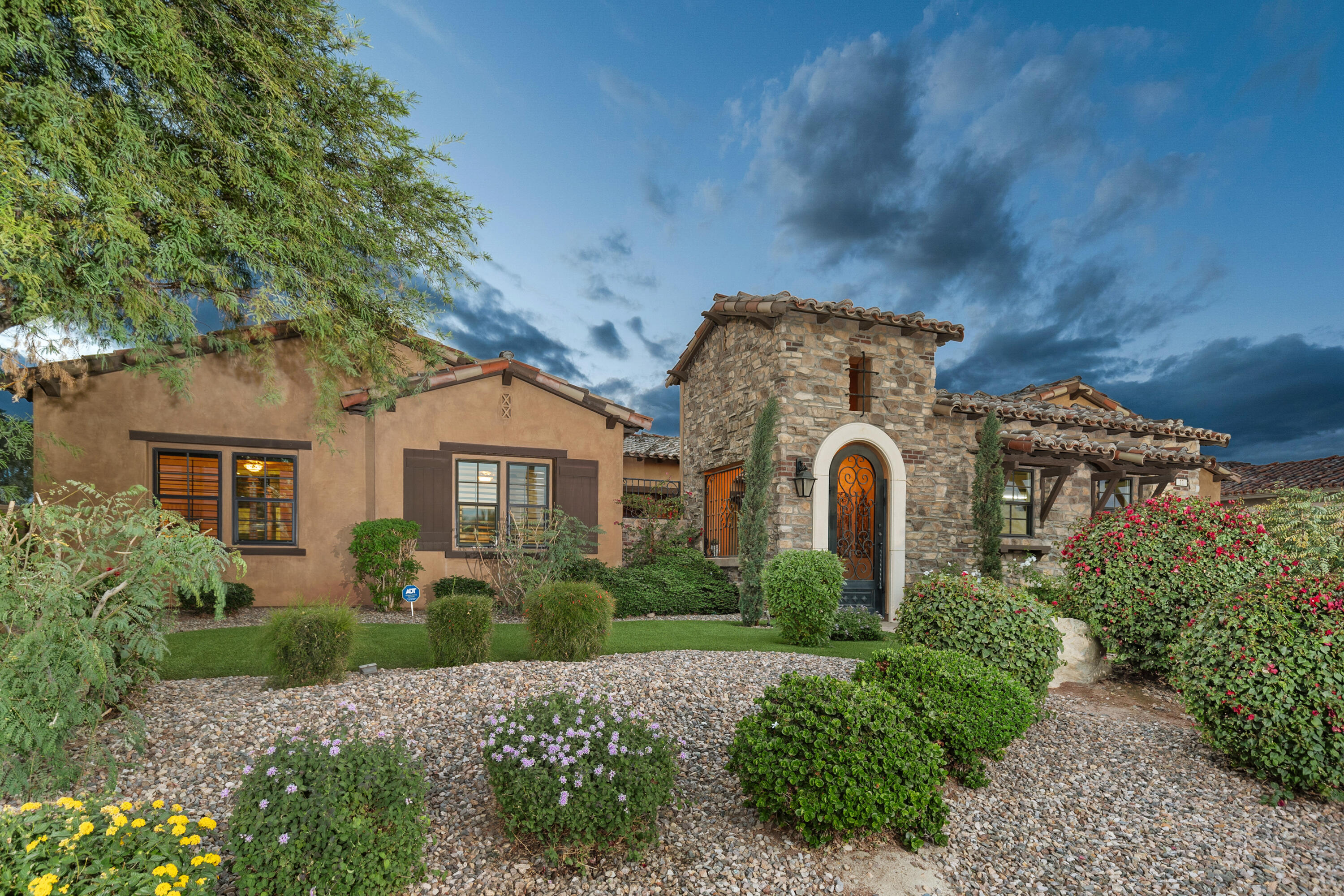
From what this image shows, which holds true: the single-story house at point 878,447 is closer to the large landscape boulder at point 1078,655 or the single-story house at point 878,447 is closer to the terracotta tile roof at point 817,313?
the terracotta tile roof at point 817,313

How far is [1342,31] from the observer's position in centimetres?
634

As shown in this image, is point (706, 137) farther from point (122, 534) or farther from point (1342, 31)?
point (122, 534)

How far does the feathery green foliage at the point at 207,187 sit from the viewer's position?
4.59m

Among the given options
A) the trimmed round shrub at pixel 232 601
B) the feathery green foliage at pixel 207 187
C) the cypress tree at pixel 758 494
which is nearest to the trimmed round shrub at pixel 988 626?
the cypress tree at pixel 758 494

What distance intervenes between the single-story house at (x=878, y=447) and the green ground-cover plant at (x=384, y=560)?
17.8ft

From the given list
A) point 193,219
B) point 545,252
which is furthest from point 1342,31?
point 193,219

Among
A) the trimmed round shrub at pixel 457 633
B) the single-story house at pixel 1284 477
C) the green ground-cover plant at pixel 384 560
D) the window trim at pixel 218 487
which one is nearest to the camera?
the trimmed round shrub at pixel 457 633

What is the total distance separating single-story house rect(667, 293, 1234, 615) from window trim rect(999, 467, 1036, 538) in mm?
30

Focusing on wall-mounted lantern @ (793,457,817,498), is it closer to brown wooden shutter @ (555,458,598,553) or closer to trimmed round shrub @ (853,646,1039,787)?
brown wooden shutter @ (555,458,598,553)

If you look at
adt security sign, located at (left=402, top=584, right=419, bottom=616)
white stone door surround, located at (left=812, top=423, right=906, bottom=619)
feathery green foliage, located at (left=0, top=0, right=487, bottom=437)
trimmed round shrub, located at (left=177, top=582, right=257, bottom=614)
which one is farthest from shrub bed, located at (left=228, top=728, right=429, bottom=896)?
white stone door surround, located at (left=812, top=423, right=906, bottom=619)

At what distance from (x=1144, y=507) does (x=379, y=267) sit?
30.4 ft

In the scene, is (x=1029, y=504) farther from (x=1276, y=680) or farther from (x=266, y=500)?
(x=266, y=500)

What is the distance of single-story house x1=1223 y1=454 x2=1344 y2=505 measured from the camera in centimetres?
1578

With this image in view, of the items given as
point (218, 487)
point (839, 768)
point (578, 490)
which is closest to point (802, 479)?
point (578, 490)
